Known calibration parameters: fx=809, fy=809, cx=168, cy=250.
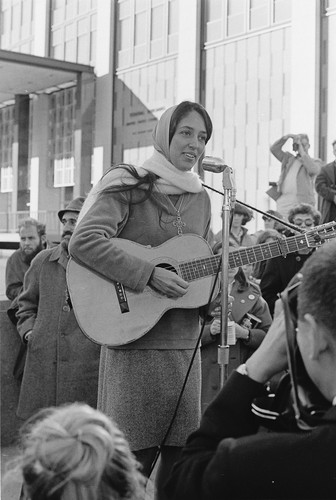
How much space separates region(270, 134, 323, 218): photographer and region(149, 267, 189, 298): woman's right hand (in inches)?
245

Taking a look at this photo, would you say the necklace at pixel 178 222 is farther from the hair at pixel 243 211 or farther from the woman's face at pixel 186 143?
the hair at pixel 243 211

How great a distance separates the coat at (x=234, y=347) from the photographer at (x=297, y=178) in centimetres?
408

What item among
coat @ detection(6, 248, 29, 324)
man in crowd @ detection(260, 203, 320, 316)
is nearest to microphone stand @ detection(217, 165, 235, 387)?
man in crowd @ detection(260, 203, 320, 316)

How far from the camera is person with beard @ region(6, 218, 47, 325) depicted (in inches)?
236

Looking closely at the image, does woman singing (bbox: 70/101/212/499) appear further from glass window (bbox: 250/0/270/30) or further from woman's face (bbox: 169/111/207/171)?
glass window (bbox: 250/0/270/30)

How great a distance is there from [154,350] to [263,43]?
13844 millimetres

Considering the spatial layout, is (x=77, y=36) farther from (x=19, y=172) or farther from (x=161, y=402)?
(x=161, y=402)

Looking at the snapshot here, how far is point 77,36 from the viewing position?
22141mm

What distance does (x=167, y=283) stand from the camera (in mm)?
3139

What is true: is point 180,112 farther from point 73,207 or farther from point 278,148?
point 278,148

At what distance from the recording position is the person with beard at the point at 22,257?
598 centimetres

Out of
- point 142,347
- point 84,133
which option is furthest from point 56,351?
point 84,133

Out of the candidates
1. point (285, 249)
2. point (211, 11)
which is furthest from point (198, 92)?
point (285, 249)

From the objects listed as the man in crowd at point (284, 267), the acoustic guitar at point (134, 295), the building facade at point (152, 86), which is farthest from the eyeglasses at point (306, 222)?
the building facade at point (152, 86)
